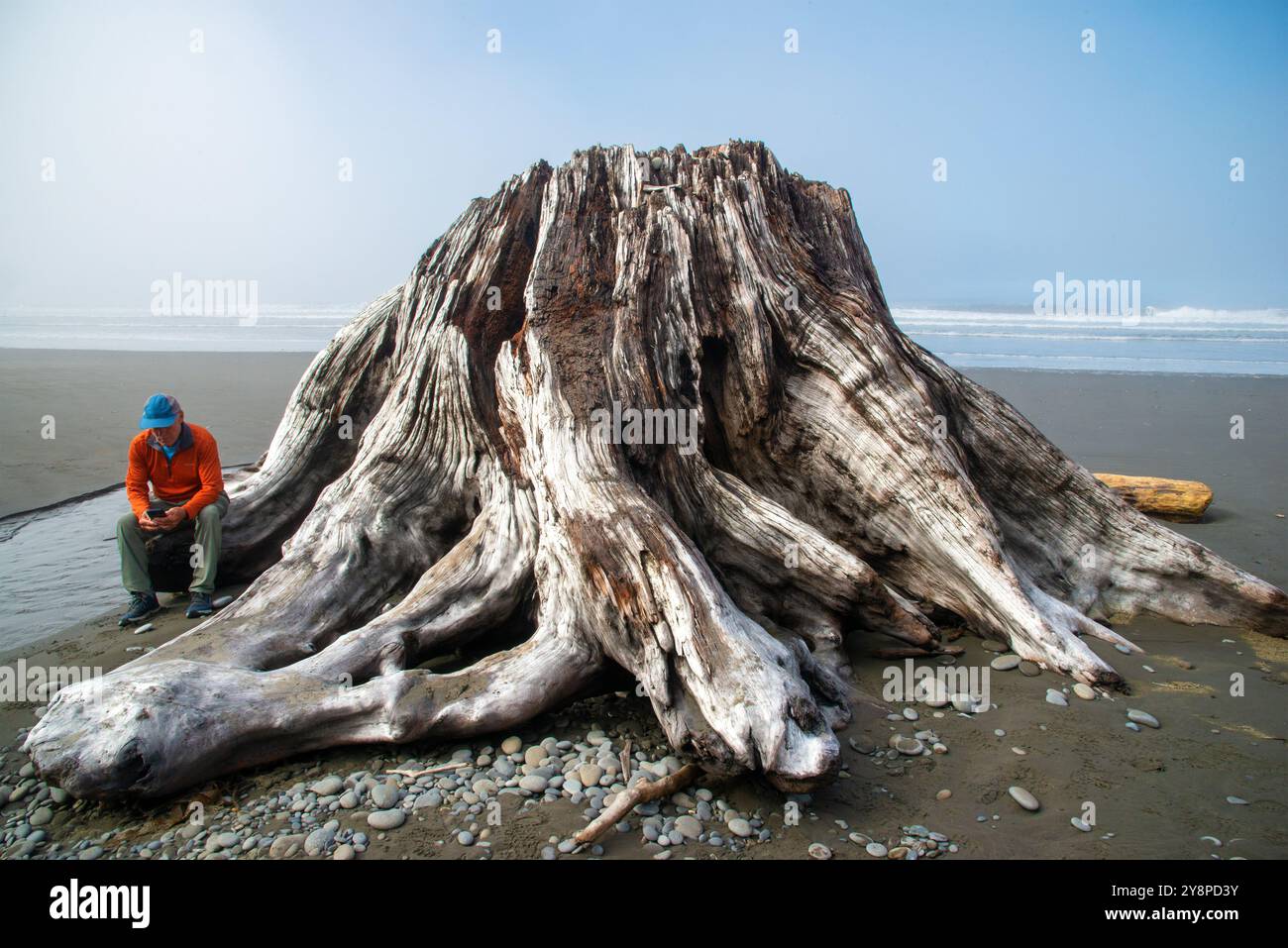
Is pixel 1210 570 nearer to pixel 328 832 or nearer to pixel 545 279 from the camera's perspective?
pixel 545 279

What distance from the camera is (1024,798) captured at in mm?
3502

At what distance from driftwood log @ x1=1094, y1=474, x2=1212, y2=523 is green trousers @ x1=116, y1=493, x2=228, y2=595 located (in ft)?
25.7

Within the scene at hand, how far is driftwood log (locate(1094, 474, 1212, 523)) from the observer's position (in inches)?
320

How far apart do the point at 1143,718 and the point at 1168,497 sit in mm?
4904

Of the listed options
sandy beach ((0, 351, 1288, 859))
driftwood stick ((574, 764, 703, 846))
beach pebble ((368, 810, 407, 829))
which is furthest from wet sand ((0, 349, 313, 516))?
driftwood stick ((574, 764, 703, 846))

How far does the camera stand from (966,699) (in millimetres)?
4457

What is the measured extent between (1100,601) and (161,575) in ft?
22.4

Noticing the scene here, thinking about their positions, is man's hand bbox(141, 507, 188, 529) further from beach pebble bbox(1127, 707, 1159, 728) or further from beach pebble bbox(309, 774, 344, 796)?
beach pebble bbox(1127, 707, 1159, 728)

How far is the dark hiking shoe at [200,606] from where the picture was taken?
18.9 feet

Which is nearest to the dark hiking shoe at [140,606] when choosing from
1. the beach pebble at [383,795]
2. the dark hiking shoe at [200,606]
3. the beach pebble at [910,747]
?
the dark hiking shoe at [200,606]

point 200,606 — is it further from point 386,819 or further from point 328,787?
point 386,819

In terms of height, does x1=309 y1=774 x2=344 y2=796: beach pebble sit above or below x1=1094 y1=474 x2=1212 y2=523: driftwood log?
below

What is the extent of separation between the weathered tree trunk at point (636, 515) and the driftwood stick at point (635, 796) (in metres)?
0.18

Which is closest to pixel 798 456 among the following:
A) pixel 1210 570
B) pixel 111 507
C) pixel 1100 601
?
pixel 1100 601
